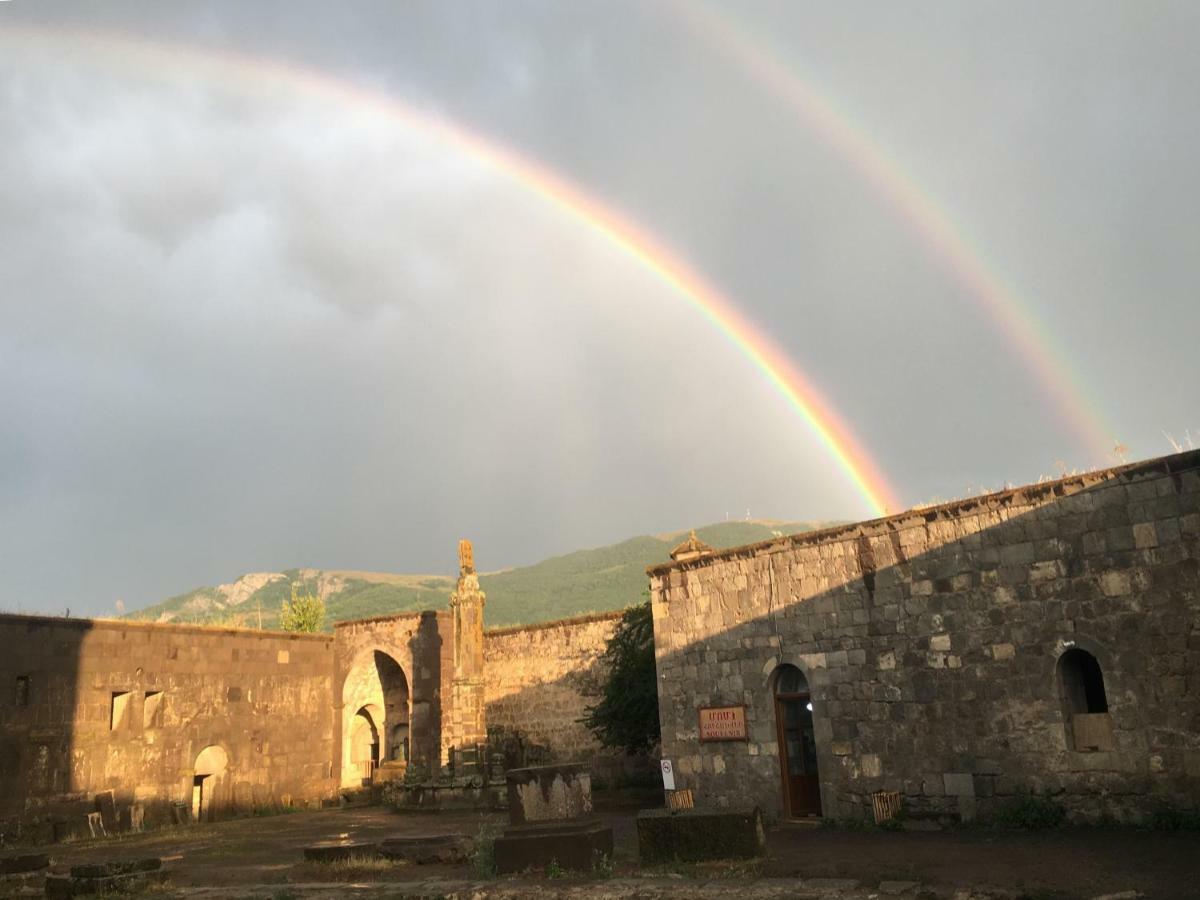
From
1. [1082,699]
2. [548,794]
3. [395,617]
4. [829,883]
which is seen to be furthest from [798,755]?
[395,617]

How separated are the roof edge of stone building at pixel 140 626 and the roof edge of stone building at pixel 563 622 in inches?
238

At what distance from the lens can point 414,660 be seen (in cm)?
2947

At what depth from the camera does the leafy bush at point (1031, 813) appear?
39.7 feet

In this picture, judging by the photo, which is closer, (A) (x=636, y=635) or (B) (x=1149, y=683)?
(B) (x=1149, y=683)

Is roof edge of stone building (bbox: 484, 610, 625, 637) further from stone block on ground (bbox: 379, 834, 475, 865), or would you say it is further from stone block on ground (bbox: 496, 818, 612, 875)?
stone block on ground (bbox: 496, 818, 612, 875)

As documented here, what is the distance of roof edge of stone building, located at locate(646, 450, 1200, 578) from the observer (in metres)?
11.8

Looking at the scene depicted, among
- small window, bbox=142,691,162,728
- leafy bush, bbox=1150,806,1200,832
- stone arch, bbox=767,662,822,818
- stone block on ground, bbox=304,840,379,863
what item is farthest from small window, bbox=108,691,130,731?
leafy bush, bbox=1150,806,1200,832

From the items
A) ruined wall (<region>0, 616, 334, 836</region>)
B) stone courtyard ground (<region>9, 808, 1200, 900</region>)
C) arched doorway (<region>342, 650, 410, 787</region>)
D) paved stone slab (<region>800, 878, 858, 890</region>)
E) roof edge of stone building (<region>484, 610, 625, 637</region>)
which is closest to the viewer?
stone courtyard ground (<region>9, 808, 1200, 900</region>)

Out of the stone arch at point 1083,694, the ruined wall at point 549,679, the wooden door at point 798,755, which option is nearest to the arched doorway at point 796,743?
the wooden door at point 798,755

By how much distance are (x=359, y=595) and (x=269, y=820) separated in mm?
96268

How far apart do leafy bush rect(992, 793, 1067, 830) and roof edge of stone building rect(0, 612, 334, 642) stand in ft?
66.4

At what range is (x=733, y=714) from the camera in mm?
16438

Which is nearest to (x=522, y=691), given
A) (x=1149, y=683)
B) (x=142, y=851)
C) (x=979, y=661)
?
(x=142, y=851)

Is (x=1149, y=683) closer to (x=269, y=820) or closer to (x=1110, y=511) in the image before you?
(x=1110, y=511)
